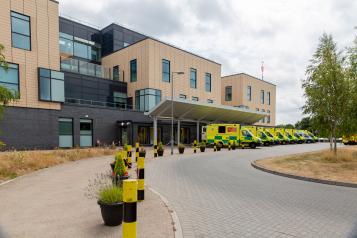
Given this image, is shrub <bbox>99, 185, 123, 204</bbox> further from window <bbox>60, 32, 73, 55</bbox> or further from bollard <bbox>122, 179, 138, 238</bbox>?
window <bbox>60, 32, 73, 55</bbox>

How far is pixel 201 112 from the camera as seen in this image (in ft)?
115

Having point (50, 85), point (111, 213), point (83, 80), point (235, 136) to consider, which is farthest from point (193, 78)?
point (111, 213)

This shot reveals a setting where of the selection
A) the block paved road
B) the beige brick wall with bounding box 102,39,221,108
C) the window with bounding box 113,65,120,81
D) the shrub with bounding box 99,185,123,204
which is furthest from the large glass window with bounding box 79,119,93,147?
the shrub with bounding box 99,185,123,204

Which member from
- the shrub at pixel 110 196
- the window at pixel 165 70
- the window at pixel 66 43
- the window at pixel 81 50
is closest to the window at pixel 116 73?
the window at pixel 81 50

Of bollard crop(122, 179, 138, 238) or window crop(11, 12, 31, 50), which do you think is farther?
window crop(11, 12, 31, 50)

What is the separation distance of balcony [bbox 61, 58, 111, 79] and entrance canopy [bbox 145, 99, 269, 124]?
40.3 feet

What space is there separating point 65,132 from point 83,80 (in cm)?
956

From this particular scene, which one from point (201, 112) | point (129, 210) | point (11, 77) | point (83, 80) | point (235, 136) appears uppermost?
point (83, 80)

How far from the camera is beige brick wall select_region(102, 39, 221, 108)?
37531mm

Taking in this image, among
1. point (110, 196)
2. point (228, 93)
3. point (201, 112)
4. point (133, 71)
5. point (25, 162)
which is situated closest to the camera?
point (110, 196)

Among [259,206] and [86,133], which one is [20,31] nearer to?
[86,133]

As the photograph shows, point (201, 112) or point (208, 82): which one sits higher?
point (208, 82)

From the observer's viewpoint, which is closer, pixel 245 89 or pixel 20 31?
pixel 20 31

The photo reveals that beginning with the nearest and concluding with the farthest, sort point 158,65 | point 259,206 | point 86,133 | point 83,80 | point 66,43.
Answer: point 259,206 → point 86,133 → point 83,80 → point 158,65 → point 66,43
